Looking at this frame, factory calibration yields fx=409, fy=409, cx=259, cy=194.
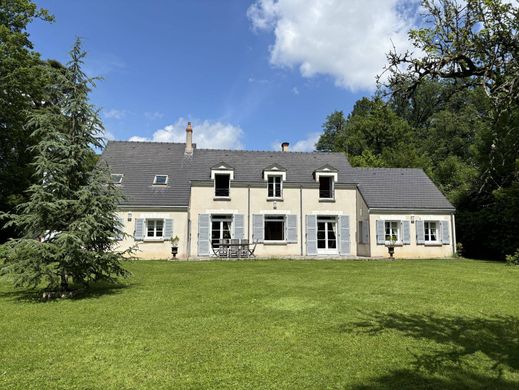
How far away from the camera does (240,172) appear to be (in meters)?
24.2

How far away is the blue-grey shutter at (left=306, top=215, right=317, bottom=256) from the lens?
76.6 feet

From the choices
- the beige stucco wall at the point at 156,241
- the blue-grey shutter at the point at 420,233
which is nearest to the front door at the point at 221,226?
the beige stucco wall at the point at 156,241

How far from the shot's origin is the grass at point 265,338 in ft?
15.4

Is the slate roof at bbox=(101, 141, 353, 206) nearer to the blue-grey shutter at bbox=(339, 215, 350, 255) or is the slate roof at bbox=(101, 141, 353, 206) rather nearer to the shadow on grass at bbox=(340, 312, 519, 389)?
the blue-grey shutter at bbox=(339, 215, 350, 255)

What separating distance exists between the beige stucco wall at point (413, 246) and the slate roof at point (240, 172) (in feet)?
1.72

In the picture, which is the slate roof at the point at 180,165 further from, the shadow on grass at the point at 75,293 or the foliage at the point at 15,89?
the shadow on grass at the point at 75,293

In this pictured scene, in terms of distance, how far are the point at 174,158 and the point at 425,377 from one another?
22460mm

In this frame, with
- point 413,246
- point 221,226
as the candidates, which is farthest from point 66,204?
point 413,246

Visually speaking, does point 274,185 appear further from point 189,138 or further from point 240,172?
point 189,138

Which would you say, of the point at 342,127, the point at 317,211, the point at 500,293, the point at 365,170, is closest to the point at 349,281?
the point at 500,293

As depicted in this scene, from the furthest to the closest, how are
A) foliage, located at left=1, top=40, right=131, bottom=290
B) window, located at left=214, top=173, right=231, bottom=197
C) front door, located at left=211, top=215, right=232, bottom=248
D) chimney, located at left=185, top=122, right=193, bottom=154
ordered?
chimney, located at left=185, top=122, right=193, bottom=154
window, located at left=214, top=173, right=231, bottom=197
front door, located at left=211, top=215, right=232, bottom=248
foliage, located at left=1, top=40, right=131, bottom=290

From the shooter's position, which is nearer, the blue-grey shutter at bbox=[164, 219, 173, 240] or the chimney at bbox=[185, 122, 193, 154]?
the blue-grey shutter at bbox=[164, 219, 173, 240]

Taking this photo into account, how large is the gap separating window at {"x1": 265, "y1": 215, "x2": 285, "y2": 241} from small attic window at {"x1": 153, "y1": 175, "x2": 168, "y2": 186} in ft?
20.5

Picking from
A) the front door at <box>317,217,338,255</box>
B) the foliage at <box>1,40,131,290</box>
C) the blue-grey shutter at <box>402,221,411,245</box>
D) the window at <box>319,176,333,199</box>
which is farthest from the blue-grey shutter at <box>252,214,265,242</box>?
the foliage at <box>1,40,131,290</box>
